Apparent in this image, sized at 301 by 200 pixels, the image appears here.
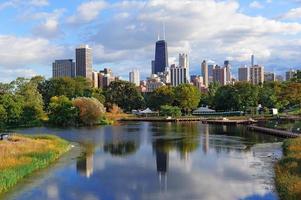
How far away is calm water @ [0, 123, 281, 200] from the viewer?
23.7 metres

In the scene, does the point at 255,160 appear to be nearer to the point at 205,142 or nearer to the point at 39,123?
the point at 205,142

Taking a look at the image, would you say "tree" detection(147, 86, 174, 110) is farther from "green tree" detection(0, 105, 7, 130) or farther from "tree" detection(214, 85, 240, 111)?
"green tree" detection(0, 105, 7, 130)

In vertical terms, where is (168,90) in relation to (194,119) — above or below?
above

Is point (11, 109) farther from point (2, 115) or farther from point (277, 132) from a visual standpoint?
point (277, 132)

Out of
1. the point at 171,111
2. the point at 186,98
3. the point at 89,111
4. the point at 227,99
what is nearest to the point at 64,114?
the point at 89,111

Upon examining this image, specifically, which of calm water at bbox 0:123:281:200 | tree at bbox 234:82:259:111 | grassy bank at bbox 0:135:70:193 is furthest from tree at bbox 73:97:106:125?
grassy bank at bbox 0:135:70:193

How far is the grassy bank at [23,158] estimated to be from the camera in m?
24.8

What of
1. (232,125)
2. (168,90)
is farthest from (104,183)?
(168,90)

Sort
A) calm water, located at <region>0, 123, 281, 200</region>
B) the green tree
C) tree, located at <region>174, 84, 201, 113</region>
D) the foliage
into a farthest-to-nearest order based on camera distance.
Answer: tree, located at <region>174, 84, 201, 113</region> < the foliage < the green tree < calm water, located at <region>0, 123, 281, 200</region>

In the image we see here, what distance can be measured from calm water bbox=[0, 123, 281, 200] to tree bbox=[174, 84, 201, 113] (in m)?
68.6

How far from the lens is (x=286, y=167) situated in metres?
27.5

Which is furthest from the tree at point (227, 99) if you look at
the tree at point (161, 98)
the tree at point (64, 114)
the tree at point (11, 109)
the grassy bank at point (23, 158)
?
the grassy bank at point (23, 158)

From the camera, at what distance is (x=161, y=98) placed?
11994 centimetres

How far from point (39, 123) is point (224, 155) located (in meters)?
52.1
